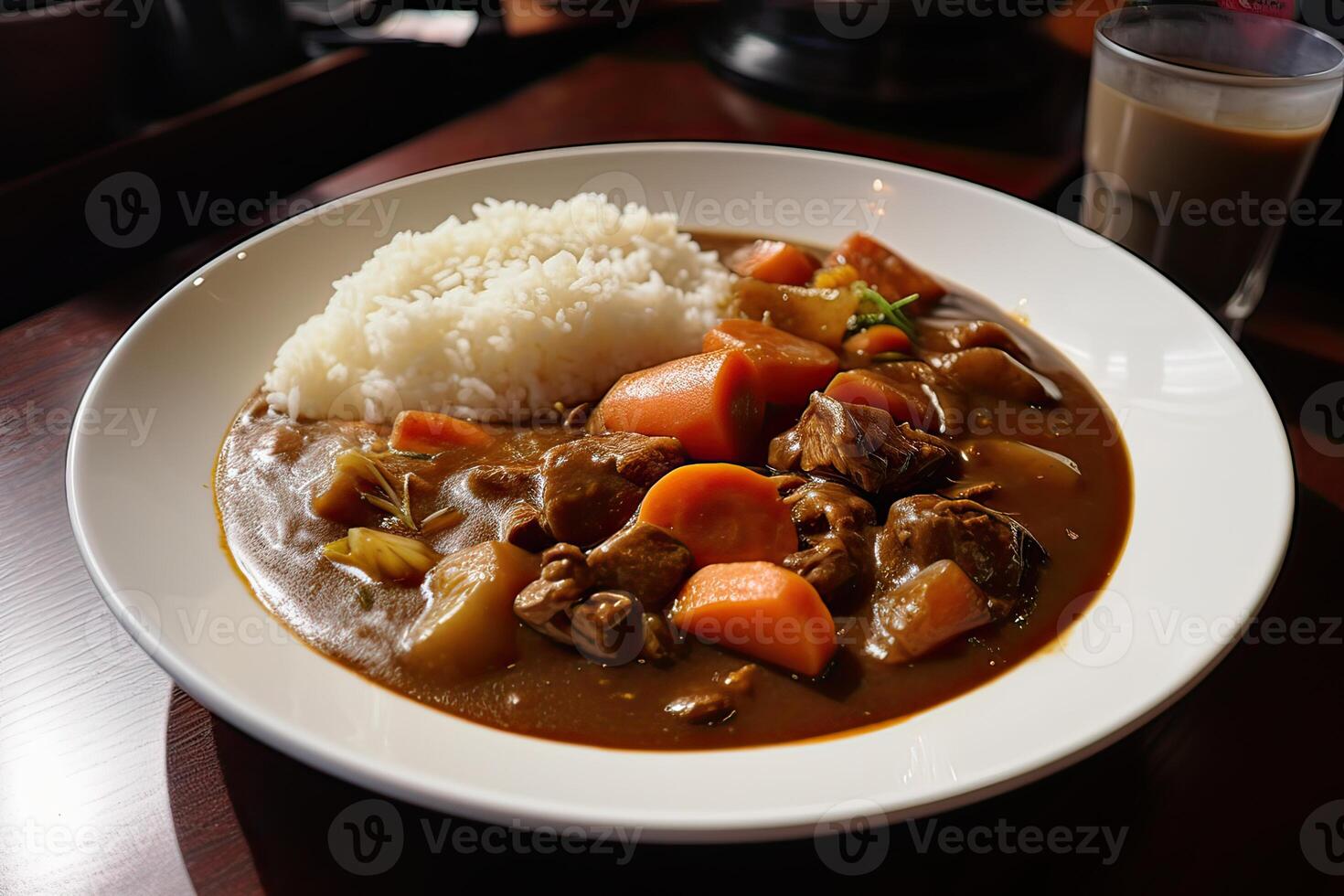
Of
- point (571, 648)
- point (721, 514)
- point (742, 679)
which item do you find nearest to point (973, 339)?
point (721, 514)

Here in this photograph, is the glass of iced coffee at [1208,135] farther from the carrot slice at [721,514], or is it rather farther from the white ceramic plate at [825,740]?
the carrot slice at [721,514]

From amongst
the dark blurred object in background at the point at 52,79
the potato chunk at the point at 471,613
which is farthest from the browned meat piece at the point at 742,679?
the dark blurred object in background at the point at 52,79

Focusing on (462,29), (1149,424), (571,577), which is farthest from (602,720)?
(462,29)

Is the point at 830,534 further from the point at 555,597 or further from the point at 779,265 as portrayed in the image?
the point at 779,265

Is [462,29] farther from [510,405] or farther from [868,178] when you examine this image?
[510,405]

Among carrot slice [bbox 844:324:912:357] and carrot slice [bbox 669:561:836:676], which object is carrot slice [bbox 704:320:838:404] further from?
carrot slice [bbox 669:561:836:676]
